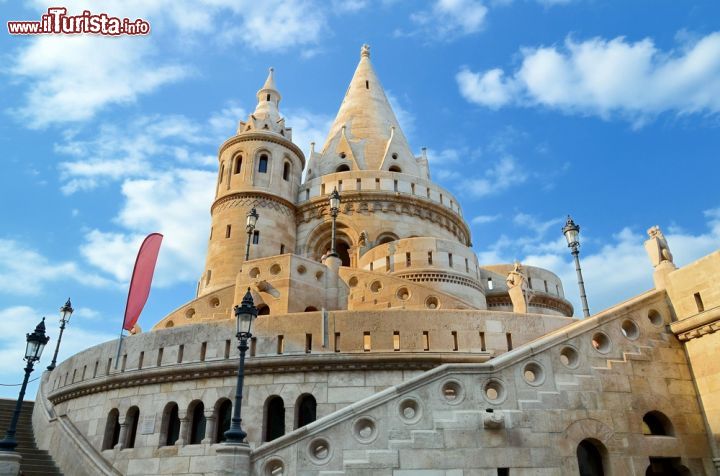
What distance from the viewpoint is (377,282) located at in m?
18.0

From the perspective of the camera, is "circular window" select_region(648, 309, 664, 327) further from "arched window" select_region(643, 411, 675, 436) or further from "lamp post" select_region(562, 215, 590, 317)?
"lamp post" select_region(562, 215, 590, 317)

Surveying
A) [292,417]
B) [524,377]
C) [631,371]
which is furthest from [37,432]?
[631,371]

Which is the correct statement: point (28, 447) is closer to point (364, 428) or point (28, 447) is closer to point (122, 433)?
point (122, 433)

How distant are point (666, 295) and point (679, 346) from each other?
3.03 feet

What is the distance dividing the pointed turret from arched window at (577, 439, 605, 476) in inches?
844

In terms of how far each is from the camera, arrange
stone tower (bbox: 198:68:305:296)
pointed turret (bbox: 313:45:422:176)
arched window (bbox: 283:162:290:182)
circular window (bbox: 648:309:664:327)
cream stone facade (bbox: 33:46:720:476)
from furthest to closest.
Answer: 1. pointed turret (bbox: 313:45:422:176)
2. arched window (bbox: 283:162:290:182)
3. stone tower (bbox: 198:68:305:296)
4. circular window (bbox: 648:309:664:327)
5. cream stone facade (bbox: 33:46:720:476)

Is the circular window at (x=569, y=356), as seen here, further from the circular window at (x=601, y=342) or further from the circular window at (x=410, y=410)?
the circular window at (x=410, y=410)

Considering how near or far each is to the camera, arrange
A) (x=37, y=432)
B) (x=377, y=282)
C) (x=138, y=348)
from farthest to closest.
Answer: (x=377, y=282) → (x=37, y=432) → (x=138, y=348)

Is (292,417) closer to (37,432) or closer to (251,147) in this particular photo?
(37,432)

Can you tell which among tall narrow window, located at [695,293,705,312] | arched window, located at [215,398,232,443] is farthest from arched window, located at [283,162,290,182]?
tall narrow window, located at [695,293,705,312]

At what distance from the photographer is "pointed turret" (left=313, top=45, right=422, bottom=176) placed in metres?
29.5

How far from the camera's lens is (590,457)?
334 inches

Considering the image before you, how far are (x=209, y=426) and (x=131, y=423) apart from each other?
284 centimetres

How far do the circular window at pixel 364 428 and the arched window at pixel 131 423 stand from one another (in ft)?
25.2
